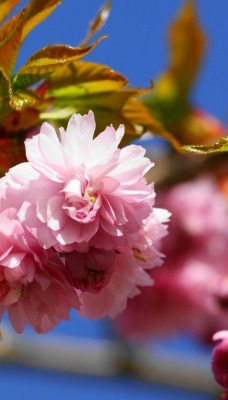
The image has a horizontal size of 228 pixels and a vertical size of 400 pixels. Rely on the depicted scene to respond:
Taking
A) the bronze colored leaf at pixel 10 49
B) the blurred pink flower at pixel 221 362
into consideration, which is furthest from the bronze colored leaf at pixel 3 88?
the blurred pink flower at pixel 221 362

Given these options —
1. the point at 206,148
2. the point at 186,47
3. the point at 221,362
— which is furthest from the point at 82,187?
the point at 186,47

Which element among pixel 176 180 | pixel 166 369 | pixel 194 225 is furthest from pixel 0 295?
pixel 166 369

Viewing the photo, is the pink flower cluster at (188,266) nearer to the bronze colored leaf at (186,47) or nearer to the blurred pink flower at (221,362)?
the bronze colored leaf at (186,47)

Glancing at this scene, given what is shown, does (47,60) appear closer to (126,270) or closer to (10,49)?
(10,49)

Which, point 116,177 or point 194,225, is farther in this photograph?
point 194,225

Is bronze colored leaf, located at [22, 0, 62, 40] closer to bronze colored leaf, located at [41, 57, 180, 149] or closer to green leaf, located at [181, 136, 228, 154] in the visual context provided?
bronze colored leaf, located at [41, 57, 180, 149]

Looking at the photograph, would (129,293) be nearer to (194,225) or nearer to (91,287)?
(91,287)
